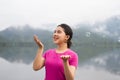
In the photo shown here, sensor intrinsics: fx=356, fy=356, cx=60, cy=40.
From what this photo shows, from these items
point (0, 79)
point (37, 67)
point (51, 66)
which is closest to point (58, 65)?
point (51, 66)

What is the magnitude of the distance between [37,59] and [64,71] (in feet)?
0.97

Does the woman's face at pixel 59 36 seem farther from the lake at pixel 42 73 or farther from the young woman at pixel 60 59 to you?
the lake at pixel 42 73

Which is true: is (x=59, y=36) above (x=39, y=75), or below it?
above

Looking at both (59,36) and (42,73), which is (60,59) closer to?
(59,36)

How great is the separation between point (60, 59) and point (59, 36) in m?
0.22

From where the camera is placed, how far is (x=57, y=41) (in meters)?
2.83

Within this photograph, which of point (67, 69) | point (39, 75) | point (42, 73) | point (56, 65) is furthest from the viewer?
point (42, 73)

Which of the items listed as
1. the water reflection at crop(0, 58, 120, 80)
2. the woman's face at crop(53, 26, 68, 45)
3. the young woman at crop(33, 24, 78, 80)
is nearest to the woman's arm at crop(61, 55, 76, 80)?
the young woman at crop(33, 24, 78, 80)

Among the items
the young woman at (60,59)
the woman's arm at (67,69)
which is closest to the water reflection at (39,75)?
the young woman at (60,59)

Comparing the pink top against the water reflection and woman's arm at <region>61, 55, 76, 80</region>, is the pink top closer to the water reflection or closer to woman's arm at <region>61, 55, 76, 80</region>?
woman's arm at <region>61, 55, 76, 80</region>

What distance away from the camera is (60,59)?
8.95ft

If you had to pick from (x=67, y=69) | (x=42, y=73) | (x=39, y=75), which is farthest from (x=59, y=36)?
(x=42, y=73)

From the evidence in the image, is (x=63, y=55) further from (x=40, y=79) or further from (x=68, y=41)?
(x=40, y=79)

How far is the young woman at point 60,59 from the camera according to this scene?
8.69ft
